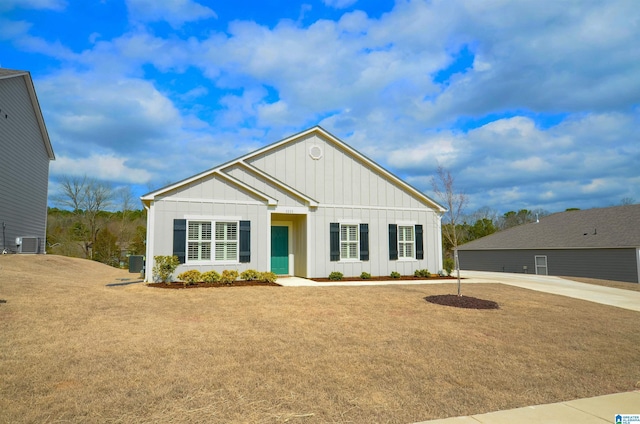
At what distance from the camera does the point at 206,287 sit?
40.7ft

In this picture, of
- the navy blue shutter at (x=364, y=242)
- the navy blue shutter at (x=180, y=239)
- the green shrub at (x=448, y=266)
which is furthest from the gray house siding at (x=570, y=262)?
the navy blue shutter at (x=180, y=239)

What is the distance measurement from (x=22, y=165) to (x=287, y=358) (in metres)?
21.9

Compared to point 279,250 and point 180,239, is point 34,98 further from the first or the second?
point 279,250

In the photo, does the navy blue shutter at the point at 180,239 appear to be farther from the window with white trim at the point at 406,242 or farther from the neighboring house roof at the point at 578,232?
the neighboring house roof at the point at 578,232

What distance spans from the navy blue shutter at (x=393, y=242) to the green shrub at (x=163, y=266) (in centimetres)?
917

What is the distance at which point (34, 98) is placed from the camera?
69.8ft

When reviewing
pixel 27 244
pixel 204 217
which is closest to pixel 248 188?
pixel 204 217

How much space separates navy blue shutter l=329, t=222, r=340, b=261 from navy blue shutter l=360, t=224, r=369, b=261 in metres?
1.14

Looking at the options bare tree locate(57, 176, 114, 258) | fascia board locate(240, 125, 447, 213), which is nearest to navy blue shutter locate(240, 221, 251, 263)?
fascia board locate(240, 125, 447, 213)

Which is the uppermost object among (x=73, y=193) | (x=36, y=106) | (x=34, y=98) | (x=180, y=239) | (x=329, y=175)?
(x=34, y=98)

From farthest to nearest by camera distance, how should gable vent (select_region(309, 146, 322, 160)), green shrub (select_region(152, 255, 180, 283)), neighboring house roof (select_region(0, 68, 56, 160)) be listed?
neighboring house roof (select_region(0, 68, 56, 160)) < gable vent (select_region(309, 146, 322, 160)) < green shrub (select_region(152, 255, 180, 283))

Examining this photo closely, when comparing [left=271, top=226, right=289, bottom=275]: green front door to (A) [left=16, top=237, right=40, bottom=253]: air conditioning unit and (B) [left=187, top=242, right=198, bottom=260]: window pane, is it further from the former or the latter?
(A) [left=16, top=237, right=40, bottom=253]: air conditioning unit

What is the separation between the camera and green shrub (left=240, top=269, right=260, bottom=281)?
13.7m

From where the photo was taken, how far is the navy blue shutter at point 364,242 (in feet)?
55.8
